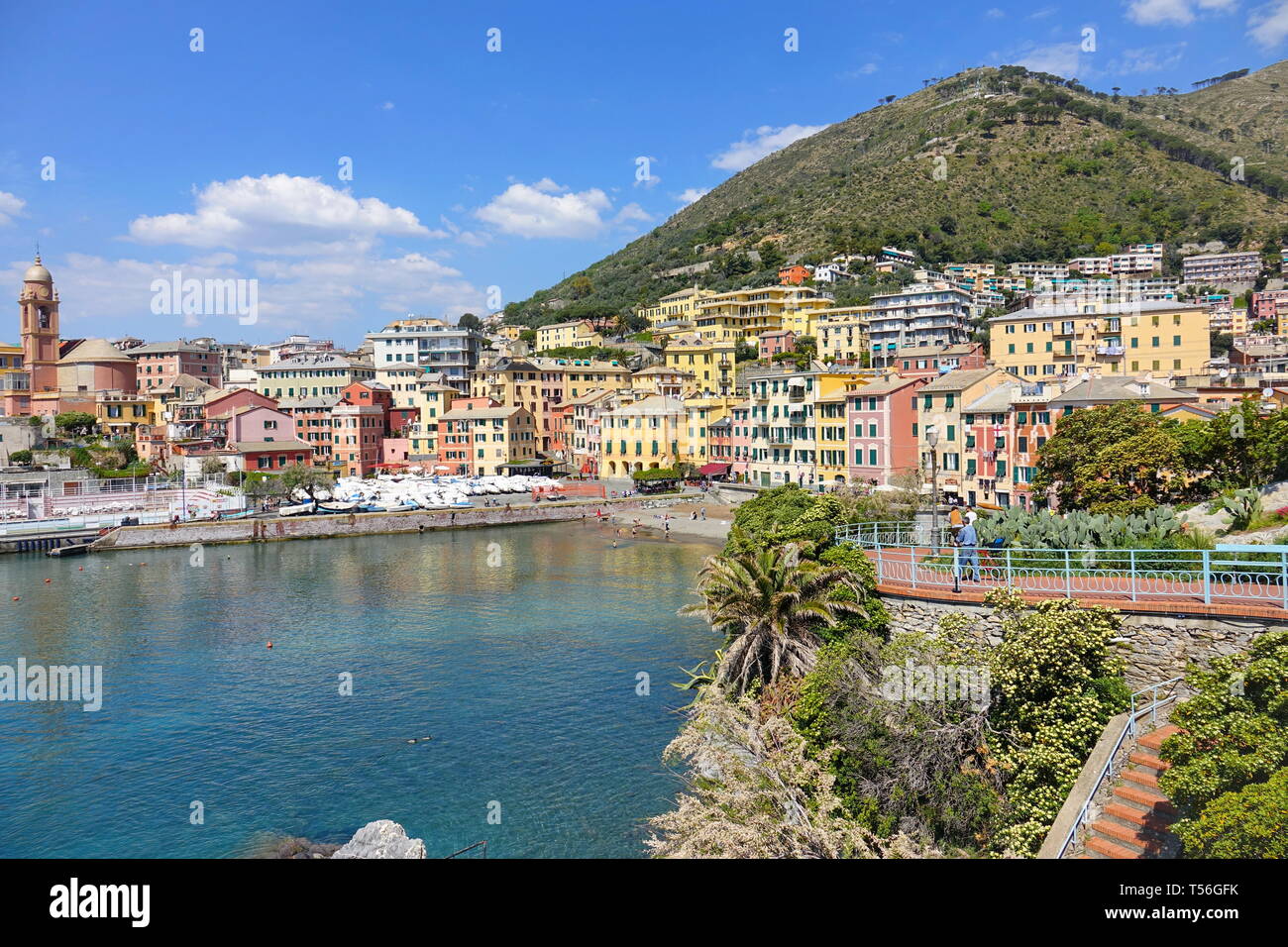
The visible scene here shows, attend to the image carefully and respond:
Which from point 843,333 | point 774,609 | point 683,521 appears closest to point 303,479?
point 683,521

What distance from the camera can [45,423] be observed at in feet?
294

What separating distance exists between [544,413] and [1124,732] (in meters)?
91.9

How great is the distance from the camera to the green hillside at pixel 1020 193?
137 m

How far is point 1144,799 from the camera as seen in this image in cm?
995

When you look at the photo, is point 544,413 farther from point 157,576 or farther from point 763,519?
point 763,519

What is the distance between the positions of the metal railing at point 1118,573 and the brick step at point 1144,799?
11.4ft

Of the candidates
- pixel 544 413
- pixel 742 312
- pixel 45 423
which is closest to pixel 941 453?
pixel 544 413

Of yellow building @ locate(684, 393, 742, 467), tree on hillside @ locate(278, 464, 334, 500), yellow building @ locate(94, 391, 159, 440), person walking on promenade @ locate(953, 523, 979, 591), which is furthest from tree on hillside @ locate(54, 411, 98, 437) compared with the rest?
person walking on promenade @ locate(953, 523, 979, 591)

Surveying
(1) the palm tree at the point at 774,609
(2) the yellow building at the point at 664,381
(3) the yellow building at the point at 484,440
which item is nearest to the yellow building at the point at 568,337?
(2) the yellow building at the point at 664,381

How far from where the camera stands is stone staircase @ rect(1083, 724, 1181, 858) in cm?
938

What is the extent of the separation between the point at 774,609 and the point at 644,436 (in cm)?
6935

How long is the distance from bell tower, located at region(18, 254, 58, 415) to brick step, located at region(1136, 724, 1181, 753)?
4450 inches

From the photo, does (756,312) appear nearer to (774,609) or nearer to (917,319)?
(917,319)

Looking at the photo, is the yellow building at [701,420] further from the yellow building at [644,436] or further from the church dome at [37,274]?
the church dome at [37,274]
